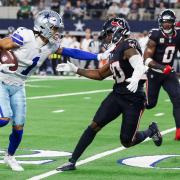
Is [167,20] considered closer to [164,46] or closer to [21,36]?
[164,46]

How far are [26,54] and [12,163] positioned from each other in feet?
3.96

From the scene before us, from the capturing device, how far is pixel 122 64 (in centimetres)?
861

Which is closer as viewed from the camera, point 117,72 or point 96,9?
point 117,72

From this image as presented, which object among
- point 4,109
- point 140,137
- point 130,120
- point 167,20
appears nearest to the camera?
point 4,109

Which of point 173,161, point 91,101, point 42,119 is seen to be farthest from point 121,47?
point 91,101

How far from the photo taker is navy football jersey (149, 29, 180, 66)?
38.2 ft

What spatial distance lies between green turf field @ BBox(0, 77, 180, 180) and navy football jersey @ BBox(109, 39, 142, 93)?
0.96 metres

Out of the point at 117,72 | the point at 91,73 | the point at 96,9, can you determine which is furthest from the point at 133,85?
the point at 96,9

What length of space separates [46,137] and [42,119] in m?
2.53

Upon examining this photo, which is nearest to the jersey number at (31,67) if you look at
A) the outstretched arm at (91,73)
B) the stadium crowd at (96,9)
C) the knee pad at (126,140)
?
the outstretched arm at (91,73)

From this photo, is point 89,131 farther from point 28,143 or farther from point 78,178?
point 28,143

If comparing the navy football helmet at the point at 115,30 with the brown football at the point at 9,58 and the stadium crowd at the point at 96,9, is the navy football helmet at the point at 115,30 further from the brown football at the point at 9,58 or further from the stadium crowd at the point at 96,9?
the stadium crowd at the point at 96,9

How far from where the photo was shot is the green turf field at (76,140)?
8.48m

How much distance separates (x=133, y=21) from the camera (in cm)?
3169
